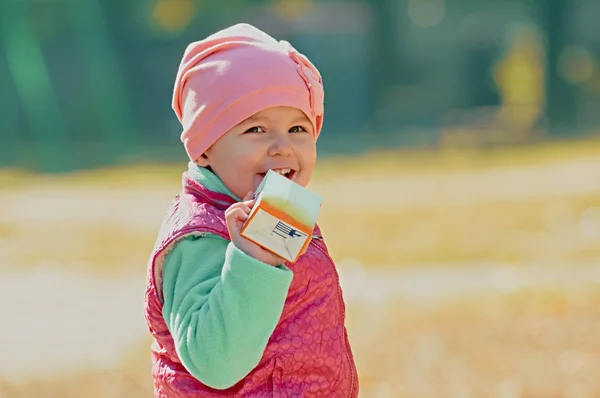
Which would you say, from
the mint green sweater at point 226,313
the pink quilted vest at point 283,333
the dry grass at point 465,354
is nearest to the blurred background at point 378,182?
the dry grass at point 465,354

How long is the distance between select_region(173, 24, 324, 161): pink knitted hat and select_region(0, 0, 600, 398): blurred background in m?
2.44

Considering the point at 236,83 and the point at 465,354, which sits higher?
the point at 465,354

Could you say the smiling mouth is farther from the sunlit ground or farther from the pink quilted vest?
the sunlit ground

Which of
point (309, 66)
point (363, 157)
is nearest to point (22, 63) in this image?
point (363, 157)

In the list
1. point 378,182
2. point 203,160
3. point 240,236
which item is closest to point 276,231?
point 240,236

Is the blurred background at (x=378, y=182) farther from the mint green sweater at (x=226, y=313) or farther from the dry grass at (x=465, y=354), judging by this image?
the mint green sweater at (x=226, y=313)

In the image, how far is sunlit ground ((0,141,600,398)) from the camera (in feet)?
16.4

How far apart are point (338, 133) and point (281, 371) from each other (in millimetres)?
18459

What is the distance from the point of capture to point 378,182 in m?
13.0

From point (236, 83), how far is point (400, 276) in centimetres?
535

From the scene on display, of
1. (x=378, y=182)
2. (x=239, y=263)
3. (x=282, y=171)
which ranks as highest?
(x=378, y=182)

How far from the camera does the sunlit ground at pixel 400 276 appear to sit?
501 cm

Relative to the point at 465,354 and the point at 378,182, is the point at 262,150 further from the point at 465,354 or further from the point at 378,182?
the point at 378,182

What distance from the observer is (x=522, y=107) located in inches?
928
